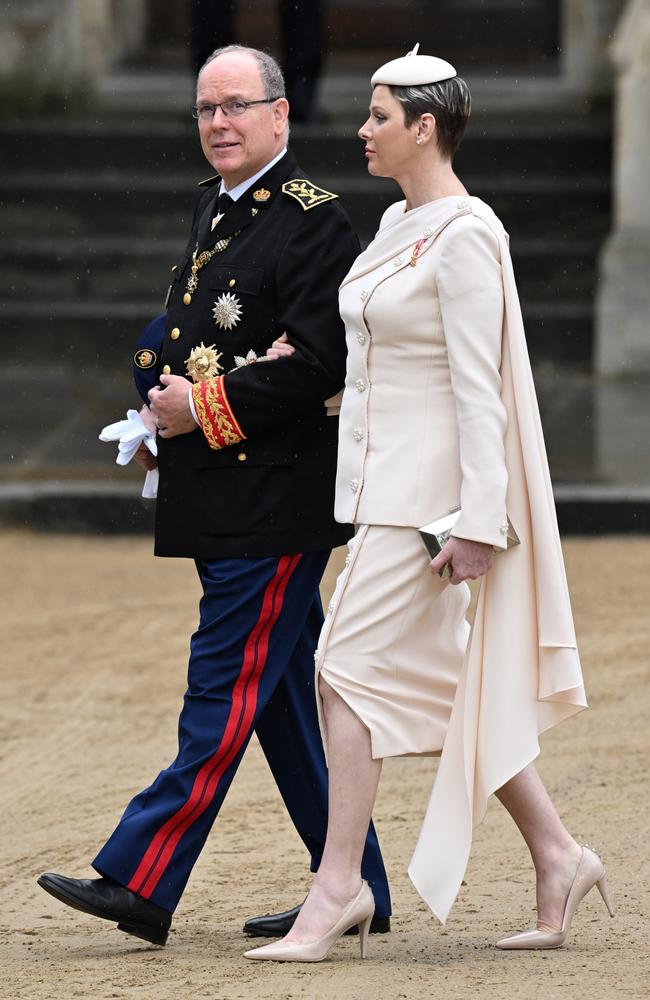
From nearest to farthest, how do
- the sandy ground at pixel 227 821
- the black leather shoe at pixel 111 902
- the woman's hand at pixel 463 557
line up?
1. the woman's hand at pixel 463 557
2. the sandy ground at pixel 227 821
3. the black leather shoe at pixel 111 902

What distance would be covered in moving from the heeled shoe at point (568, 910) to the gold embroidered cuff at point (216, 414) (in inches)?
42.7


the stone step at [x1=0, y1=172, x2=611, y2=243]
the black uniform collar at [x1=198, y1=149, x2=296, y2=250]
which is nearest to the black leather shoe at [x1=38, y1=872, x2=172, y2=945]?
the black uniform collar at [x1=198, y1=149, x2=296, y2=250]

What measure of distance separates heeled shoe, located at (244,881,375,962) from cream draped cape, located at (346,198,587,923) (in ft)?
0.41

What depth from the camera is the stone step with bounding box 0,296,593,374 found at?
11.4m

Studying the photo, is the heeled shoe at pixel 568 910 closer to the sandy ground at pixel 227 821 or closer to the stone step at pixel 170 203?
the sandy ground at pixel 227 821

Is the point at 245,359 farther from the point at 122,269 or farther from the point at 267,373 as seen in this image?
the point at 122,269

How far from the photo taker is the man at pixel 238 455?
12.9 feet

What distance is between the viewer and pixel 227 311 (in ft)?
13.1

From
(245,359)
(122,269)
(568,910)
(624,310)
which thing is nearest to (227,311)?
(245,359)

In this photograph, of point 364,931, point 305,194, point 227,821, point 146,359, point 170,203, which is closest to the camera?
point 364,931

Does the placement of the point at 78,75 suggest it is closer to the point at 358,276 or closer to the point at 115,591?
the point at 115,591

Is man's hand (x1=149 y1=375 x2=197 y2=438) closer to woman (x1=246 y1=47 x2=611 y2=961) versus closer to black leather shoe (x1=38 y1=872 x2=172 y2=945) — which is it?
A: woman (x1=246 y1=47 x2=611 y2=961)

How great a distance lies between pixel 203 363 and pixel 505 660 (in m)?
0.86

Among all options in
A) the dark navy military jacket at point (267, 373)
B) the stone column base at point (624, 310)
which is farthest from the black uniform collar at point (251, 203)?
the stone column base at point (624, 310)
